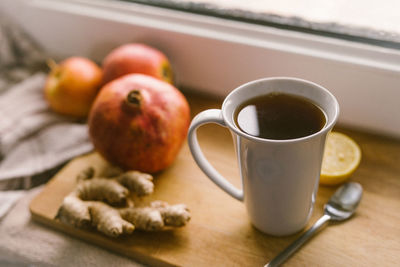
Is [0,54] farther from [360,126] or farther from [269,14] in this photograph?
[360,126]

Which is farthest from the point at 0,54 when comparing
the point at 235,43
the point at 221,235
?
the point at 221,235

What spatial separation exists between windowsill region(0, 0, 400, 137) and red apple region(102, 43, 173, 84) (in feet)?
0.19

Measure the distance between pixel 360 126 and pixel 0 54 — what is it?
0.76 meters

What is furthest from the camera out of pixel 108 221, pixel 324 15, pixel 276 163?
pixel 324 15

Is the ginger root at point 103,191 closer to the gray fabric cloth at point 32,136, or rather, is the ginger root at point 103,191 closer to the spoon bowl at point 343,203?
the gray fabric cloth at point 32,136

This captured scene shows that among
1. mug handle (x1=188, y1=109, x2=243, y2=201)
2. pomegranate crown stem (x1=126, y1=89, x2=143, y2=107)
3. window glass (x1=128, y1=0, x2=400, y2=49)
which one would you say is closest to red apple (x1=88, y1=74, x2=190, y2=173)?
pomegranate crown stem (x1=126, y1=89, x2=143, y2=107)

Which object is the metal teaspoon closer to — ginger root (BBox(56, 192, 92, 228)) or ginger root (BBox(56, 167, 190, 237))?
ginger root (BBox(56, 167, 190, 237))

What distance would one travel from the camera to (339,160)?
0.61 meters

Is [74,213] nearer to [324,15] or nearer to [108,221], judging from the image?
[108,221]

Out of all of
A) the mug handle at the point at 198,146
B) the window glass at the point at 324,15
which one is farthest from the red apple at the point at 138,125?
the window glass at the point at 324,15

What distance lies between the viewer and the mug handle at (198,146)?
18.3 inches

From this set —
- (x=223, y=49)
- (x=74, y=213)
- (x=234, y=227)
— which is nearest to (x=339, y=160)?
(x=234, y=227)

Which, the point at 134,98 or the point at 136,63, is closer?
the point at 134,98

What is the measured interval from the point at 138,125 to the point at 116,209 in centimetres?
13
